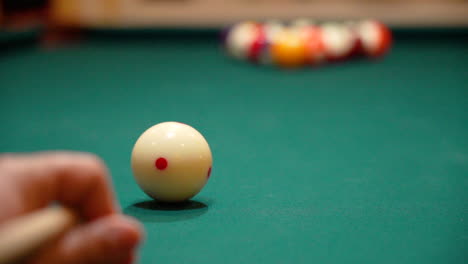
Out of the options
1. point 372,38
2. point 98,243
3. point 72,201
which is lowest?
point 98,243

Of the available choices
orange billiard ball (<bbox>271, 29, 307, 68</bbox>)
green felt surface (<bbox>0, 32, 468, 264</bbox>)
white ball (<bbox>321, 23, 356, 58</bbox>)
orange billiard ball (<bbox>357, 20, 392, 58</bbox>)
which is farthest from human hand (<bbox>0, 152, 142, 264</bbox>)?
orange billiard ball (<bbox>357, 20, 392, 58</bbox>)

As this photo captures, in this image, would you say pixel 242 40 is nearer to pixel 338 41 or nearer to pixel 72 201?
pixel 338 41

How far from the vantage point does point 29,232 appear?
1.41 m

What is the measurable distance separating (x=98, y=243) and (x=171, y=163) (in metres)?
0.87

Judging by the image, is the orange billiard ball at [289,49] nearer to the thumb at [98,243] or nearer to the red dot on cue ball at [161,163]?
the red dot on cue ball at [161,163]

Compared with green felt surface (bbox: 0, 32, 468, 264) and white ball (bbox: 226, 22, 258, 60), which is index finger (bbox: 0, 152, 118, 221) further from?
white ball (bbox: 226, 22, 258, 60)

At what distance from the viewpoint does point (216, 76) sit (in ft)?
21.8

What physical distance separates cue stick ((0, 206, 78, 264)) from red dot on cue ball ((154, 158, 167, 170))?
91cm

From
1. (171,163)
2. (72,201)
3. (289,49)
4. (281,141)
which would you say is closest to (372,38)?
(289,49)

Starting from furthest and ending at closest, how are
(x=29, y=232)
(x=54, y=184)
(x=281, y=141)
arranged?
(x=281, y=141), (x=54, y=184), (x=29, y=232)

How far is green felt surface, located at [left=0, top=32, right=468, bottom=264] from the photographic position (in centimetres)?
224

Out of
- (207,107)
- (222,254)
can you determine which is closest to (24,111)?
(207,107)

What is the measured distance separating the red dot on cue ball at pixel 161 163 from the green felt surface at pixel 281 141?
18 centimetres

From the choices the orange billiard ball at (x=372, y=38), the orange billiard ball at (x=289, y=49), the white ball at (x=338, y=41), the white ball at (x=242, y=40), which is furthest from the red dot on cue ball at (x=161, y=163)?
the orange billiard ball at (x=372, y=38)
